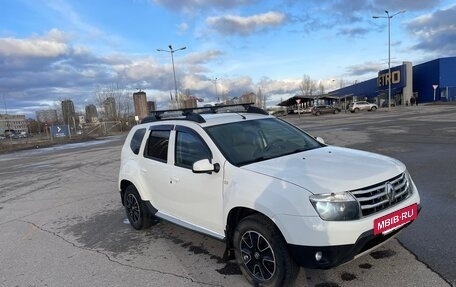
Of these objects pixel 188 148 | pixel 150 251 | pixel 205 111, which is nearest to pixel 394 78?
pixel 205 111

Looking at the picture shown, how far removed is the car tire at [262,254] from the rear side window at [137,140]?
2629mm

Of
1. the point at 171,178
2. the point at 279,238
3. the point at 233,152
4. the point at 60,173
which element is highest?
the point at 233,152

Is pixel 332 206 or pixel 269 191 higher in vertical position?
pixel 269 191

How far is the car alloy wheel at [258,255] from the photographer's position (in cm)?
387

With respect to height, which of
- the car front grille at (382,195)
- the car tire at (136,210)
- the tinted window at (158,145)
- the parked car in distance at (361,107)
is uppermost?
the tinted window at (158,145)

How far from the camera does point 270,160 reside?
4371mm

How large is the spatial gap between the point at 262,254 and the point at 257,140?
4.93 ft

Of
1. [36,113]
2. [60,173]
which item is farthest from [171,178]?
[36,113]

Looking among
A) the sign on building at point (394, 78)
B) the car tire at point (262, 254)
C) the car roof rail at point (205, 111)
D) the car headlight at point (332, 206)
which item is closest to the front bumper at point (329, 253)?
the car tire at point (262, 254)

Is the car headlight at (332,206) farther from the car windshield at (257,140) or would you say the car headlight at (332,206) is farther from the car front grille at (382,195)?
the car windshield at (257,140)

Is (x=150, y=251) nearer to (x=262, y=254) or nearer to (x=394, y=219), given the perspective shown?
(x=262, y=254)

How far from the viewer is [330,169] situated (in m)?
3.89

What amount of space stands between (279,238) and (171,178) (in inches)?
75.5

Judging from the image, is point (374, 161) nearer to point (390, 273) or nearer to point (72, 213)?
point (390, 273)
